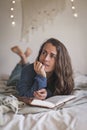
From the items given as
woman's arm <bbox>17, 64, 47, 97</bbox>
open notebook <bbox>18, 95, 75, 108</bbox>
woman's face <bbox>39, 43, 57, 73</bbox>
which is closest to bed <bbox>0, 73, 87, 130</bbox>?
open notebook <bbox>18, 95, 75, 108</bbox>

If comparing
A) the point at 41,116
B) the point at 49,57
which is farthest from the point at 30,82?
the point at 41,116

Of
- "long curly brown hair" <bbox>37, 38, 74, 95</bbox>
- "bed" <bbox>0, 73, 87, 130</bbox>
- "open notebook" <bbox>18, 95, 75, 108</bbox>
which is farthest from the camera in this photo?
"long curly brown hair" <bbox>37, 38, 74, 95</bbox>

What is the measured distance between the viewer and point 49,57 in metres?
1.60

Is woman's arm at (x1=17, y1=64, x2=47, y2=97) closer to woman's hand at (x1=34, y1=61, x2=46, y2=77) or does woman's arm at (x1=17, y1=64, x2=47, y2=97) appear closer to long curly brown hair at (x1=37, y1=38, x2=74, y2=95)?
woman's hand at (x1=34, y1=61, x2=46, y2=77)

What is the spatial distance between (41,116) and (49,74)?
0.50 m

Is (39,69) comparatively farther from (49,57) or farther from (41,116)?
(41,116)

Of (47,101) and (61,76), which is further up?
(61,76)

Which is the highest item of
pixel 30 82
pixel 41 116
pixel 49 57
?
pixel 49 57

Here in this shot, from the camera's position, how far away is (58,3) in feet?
8.05

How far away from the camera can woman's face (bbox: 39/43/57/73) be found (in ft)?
5.23

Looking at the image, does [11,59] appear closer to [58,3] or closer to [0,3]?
[0,3]

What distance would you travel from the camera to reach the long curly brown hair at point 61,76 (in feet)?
5.18

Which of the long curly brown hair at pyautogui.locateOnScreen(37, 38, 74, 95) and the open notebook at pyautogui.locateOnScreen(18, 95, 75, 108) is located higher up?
the long curly brown hair at pyautogui.locateOnScreen(37, 38, 74, 95)

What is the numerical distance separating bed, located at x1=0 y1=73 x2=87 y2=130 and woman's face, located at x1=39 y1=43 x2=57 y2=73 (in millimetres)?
308
